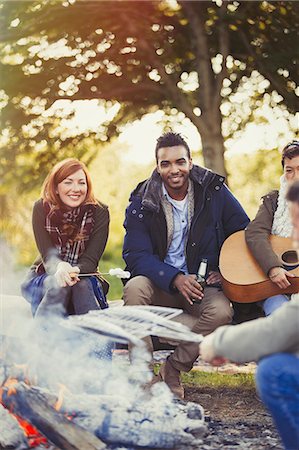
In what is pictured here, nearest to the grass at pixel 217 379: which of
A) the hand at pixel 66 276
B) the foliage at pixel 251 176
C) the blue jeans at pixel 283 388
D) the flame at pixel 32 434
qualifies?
the hand at pixel 66 276

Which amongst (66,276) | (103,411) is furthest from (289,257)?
(103,411)

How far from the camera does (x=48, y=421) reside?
11.2 feet

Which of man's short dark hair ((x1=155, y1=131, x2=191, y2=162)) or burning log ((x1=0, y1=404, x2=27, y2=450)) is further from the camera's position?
man's short dark hair ((x1=155, y1=131, x2=191, y2=162))

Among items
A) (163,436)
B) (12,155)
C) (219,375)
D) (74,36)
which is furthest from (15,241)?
(163,436)

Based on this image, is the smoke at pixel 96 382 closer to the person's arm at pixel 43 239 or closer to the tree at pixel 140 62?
the person's arm at pixel 43 239

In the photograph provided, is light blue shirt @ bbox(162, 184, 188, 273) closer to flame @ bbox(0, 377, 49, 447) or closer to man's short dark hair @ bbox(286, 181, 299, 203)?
flame @ bbox(0, 377, 49, 447)

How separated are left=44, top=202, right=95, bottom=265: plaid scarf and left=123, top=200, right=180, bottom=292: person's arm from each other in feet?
0.78

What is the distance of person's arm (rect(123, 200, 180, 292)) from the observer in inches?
176

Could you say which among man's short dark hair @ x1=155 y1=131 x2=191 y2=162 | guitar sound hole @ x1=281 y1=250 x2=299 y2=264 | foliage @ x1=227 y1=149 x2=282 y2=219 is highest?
foliage @ x1=227 y1=149 x2=282 y2=219

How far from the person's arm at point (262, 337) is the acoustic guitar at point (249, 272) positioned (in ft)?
4.53

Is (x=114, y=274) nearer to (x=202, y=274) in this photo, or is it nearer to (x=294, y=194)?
(x=202, y=274)

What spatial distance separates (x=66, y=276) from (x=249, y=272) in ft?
3.18

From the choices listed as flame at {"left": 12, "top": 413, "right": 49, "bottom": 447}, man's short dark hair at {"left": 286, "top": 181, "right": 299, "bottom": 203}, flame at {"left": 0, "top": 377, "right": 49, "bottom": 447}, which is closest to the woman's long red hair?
flame at {"left": 0, "top": 377, "right": 49, "bottom": 447}

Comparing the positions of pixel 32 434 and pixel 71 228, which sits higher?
pixel 71 228
